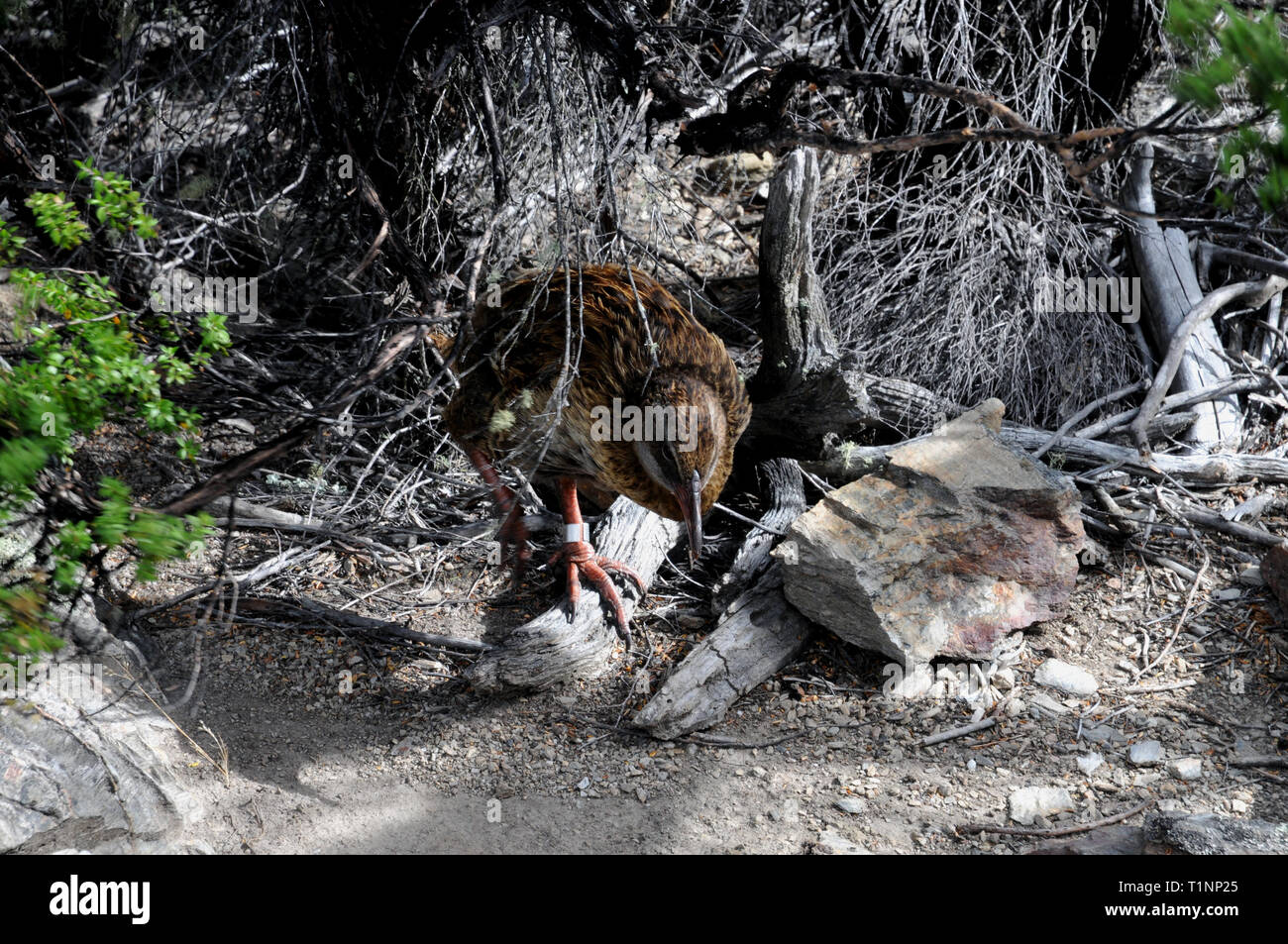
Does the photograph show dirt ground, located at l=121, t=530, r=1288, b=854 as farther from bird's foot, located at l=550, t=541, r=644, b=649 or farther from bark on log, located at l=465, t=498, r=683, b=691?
bird's foot, located at l=550, t=541, r=644, b=649

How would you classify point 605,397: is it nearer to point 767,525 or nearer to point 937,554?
point 767,525

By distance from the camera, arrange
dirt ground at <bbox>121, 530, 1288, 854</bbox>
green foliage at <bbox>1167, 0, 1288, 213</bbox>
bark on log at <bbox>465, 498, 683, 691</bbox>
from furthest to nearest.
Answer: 1. bark on log at <bbox>465, 498, 683, 691</bbox>
2. dirt ground at <bbox>121, 530, 1288, 854</bbox>
3. green foliage at <bbox>1167, 0, 1288, 213</bbox>

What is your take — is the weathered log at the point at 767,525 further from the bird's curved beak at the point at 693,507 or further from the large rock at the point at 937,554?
the bird's curved beak at the point at 693,507

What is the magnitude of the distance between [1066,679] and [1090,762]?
543mm

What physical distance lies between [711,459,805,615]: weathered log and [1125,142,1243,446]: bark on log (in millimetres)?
2660

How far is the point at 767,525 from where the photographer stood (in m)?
5.42

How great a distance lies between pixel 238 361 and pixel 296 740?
87.1 inches

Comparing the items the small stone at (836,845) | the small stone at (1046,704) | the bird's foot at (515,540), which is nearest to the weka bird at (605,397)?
the bird's foot at (515,540)

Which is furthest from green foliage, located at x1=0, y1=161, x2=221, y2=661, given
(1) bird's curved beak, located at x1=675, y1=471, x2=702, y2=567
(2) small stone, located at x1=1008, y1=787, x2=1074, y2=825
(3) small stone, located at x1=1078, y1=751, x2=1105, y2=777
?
(3) small stone, located at x1=1078, y1=751, x2=1105, y2=777

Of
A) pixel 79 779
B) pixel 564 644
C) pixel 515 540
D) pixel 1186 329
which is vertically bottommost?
pixel 79 779

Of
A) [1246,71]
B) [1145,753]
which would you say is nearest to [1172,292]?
[1145,753]

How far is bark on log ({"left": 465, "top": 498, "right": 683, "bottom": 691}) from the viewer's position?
4531mm

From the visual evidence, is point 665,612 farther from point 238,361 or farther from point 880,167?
point 880,167

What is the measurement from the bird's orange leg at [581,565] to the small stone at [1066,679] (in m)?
2.01
